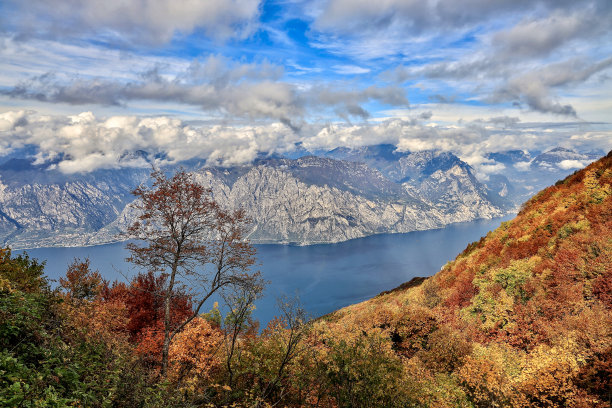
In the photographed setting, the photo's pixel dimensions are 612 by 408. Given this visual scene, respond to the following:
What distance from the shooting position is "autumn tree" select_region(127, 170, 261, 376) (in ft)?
71.6

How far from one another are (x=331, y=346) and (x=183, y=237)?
14009mm

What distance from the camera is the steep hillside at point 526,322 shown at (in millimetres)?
20438

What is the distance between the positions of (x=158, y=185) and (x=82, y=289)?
22568mm

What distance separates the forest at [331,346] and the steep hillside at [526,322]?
0.47ft

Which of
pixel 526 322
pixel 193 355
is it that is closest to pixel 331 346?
pixel 193 355

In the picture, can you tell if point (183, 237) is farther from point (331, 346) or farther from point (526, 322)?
point (526, 322)

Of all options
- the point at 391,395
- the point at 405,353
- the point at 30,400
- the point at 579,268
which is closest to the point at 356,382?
the point at 391,395

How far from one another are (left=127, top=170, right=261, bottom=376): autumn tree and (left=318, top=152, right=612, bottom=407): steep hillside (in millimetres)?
11504

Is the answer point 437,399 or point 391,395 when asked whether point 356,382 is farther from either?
point 437,399

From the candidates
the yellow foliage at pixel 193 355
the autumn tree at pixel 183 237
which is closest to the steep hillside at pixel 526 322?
the yellow foliage at pixel 193 355

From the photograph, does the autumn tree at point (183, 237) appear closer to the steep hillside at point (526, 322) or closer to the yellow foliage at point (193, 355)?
the yellow foliage at point (193, 355)

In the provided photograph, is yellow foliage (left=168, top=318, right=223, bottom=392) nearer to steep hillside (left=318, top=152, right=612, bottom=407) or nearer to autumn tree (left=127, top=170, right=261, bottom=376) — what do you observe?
autumn tree (left=127, top=170, right=261, bottom=376)

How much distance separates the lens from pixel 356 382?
65.4 ft

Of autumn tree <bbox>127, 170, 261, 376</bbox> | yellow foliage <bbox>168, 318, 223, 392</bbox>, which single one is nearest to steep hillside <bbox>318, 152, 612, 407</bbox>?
yellow foliage <bbox>168, 318, 223, 392</bbox>
